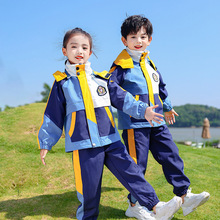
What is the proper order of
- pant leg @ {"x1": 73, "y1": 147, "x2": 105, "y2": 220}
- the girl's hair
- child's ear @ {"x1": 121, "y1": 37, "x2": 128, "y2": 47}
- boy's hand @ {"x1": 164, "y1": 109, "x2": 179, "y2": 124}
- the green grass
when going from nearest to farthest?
pant leg @ {"x1": 73, "y1": 147, "x2": 105, "y2": 220} < the girl's hair < child's ear @ {"x1": 121, "y1": 37, "x2": 128, "y2": 47} < the green grass < boy's hand @ {"x1": 164, "y1": 109, "x2": 179, "y2": 124}

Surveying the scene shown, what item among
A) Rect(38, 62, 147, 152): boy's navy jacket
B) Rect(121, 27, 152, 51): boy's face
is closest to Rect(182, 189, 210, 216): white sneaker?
Rect(38, 62, 147, 152): boy's navy jacket

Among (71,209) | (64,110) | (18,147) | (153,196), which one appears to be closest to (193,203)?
(153,196)

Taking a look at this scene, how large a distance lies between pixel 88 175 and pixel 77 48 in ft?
4.15

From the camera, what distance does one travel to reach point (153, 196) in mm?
2650

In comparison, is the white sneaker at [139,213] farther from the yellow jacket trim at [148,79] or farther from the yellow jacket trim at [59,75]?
the yellow jacket trim at [59,75]

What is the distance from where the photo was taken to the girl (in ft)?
8.50

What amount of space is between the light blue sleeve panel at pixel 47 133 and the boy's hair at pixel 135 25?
4.65 ft

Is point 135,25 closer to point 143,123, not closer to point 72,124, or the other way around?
point 143,123

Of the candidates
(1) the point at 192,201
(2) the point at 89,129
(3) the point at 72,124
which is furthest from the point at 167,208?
(3) the point at 72,124

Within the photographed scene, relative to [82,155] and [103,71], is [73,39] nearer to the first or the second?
[103,71]

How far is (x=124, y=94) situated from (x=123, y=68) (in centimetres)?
50

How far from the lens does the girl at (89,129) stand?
259cm

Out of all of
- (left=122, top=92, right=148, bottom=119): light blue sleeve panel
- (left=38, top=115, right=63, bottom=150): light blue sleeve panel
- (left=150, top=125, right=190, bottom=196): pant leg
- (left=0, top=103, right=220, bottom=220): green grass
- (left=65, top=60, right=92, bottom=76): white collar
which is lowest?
(left=0, top=103, right=220, bottom=220): green grass

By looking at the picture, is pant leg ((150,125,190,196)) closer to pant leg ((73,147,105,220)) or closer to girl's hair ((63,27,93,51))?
pant leg ((73,147,105,220))
